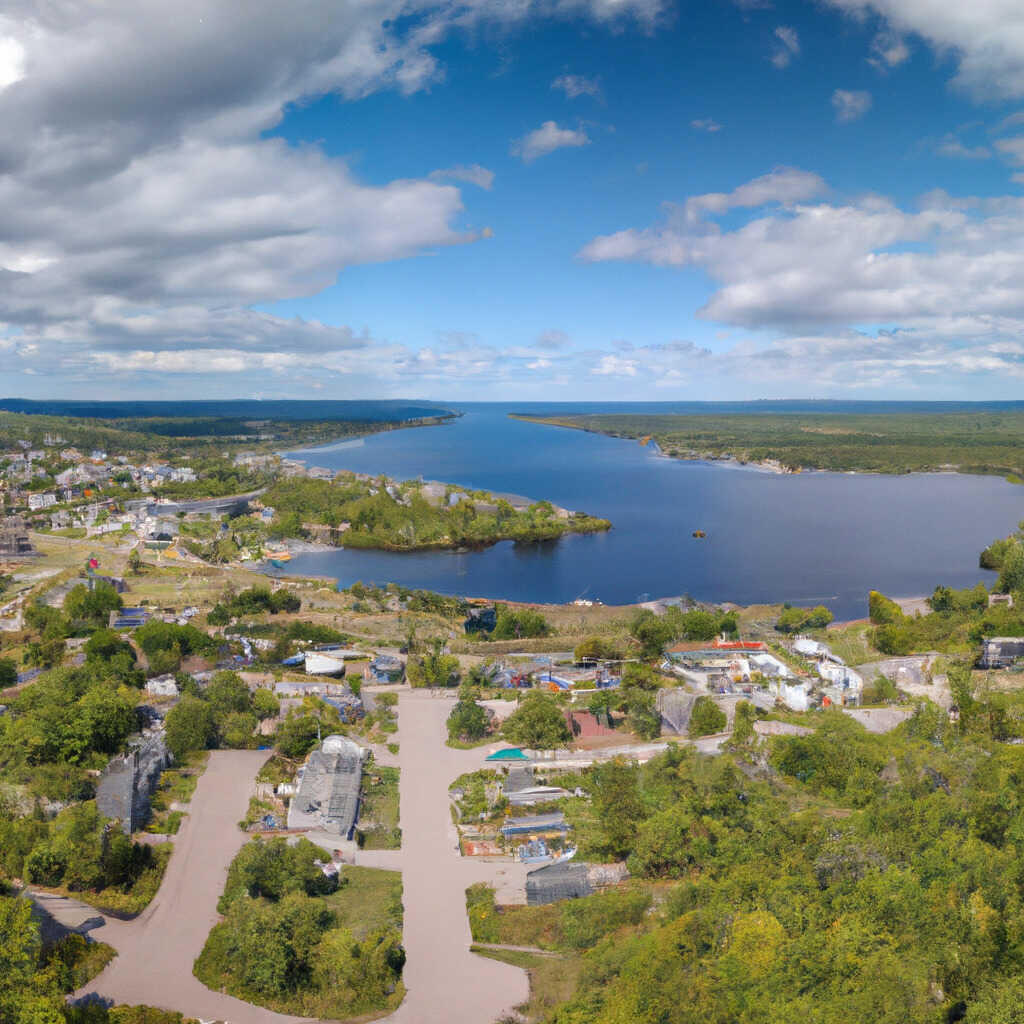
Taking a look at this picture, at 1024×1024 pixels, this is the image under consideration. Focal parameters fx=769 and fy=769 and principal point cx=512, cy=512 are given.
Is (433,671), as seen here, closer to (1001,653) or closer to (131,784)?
(131,784)

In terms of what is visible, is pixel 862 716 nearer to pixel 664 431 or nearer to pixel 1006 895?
pixel 1006 895

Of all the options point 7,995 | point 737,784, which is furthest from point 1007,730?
point 7,995

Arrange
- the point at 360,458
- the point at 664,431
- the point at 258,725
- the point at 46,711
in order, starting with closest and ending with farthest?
the point at 46,711 → the point at 258,725 → the point at 360,458 → the point at 664,431

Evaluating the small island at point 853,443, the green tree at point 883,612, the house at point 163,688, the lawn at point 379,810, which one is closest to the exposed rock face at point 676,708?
the lawn at point 379,810

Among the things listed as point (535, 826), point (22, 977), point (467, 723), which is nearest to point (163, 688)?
point (467, 723)

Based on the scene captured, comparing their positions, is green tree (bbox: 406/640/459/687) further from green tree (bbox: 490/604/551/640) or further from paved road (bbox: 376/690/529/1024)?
green tree (bbox: 490/604/551/640)

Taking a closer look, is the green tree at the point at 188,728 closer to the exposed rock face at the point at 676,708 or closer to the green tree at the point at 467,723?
the green tree at the point at 467,723
